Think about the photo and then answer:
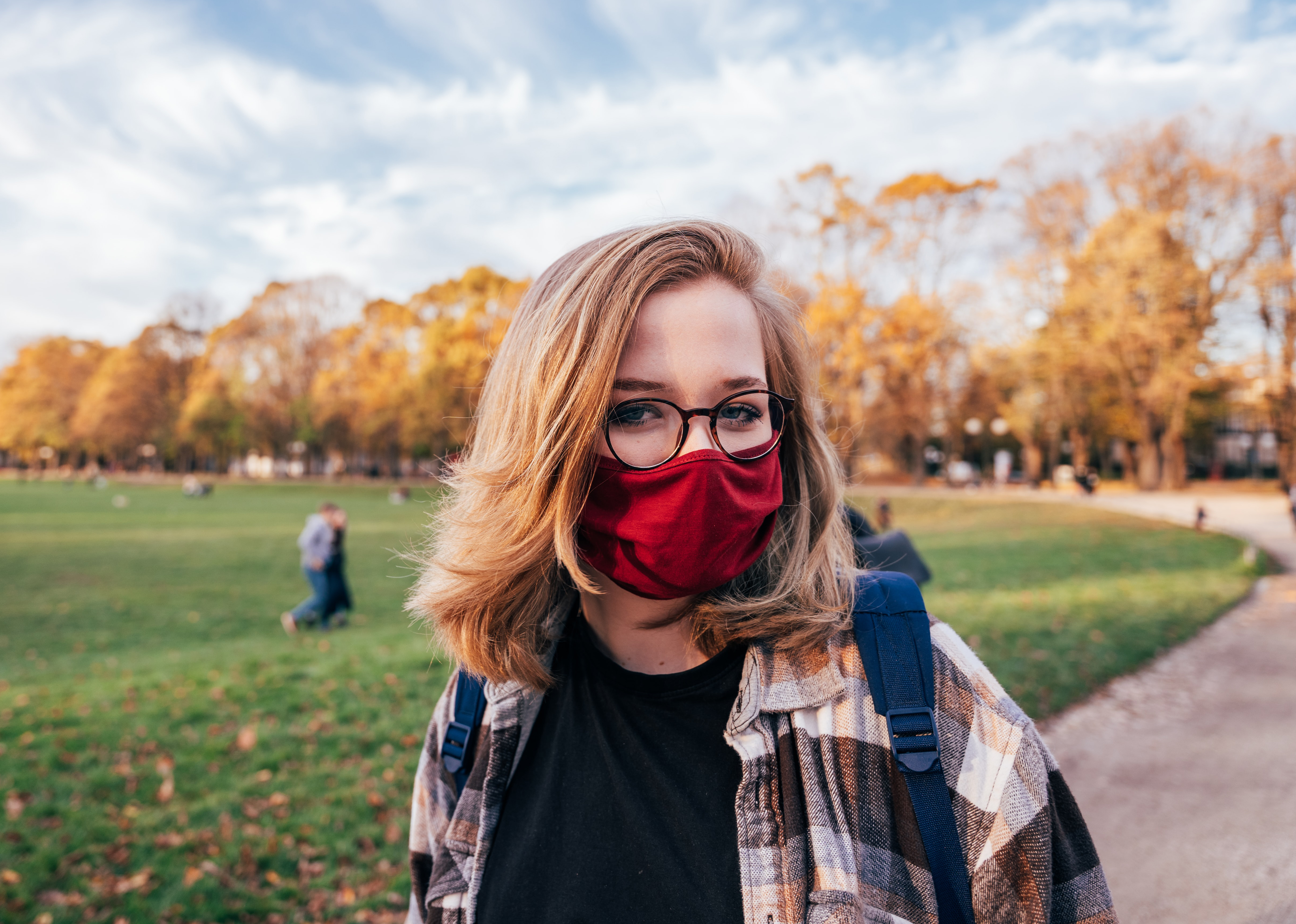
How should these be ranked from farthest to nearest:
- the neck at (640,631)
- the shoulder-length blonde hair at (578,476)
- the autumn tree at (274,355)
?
the autumn tree at (274,355) → the neck at (640,631) → the shoulder-length blonde hair at (578,476)

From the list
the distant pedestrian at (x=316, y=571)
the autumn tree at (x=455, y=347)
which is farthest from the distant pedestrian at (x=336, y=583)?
the autumn tree at (x=455, y=347)

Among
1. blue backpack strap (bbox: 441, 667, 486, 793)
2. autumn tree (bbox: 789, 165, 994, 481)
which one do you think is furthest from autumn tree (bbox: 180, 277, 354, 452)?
blue backpack strap (bbox: 441, 667, 486, 793)

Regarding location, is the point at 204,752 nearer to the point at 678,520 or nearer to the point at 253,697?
the point at 253,697

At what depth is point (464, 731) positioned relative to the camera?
5.61 feet

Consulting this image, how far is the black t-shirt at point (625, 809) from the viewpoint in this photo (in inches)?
55.0

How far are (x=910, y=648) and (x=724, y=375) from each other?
642mm

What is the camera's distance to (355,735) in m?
6.18

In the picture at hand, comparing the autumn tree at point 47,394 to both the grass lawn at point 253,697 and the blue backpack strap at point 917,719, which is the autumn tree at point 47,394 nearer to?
the grass lawn at point 253,697

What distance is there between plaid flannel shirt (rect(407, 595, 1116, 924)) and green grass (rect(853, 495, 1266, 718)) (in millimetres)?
3225

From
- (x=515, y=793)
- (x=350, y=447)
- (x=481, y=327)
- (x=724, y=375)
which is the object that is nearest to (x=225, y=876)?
(x=515, y=793)

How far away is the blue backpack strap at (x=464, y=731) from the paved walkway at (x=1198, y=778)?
10.6 feet

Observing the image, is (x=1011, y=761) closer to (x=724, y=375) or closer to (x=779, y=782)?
(x=779, y=782)

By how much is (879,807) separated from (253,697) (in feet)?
24.4

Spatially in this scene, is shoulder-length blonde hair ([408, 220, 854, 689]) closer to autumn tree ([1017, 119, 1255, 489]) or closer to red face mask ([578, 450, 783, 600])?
red face mask ([578, 450, 783, 600])
